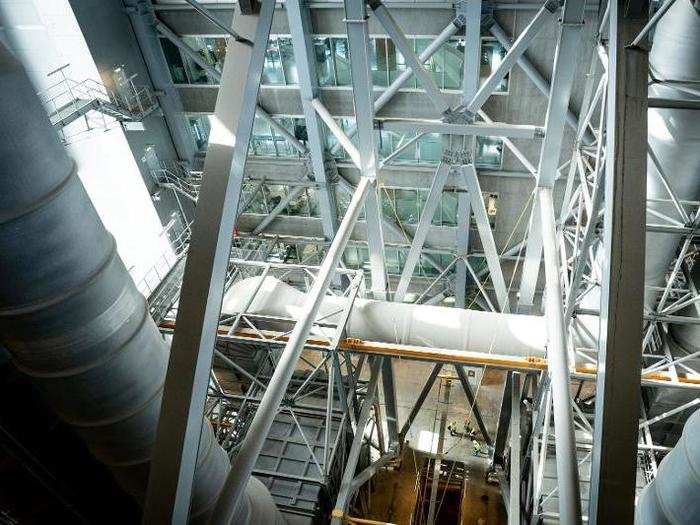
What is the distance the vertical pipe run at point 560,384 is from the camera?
535 centimetres

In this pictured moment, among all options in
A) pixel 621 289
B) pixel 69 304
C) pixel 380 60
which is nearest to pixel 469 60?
pixel 380 60

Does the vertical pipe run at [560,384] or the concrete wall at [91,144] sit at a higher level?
the concrete wall at [91,144]

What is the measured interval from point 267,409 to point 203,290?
2.10 m

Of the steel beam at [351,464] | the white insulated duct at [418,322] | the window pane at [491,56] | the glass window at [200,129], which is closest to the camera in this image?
the steel beam at [351,464]

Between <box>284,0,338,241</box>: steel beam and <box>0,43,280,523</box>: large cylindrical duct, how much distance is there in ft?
26.6

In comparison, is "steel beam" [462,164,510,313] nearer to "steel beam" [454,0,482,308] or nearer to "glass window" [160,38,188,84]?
"steel beam" [454,0,482,308]

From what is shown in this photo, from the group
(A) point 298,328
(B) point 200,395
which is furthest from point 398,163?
(B) point 200,395

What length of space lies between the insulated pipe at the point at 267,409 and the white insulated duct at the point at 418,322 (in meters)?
2.60

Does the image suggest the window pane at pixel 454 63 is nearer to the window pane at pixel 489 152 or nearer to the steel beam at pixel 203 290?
the window pane at pixel 489 152

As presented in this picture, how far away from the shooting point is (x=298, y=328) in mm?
7516

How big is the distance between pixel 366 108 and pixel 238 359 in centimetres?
863

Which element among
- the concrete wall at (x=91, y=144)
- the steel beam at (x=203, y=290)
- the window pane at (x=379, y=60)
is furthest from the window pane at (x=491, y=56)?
the concrete wall at (x=91, y=144)

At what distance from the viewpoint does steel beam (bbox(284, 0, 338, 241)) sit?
12914 mm

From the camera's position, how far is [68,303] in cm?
456
